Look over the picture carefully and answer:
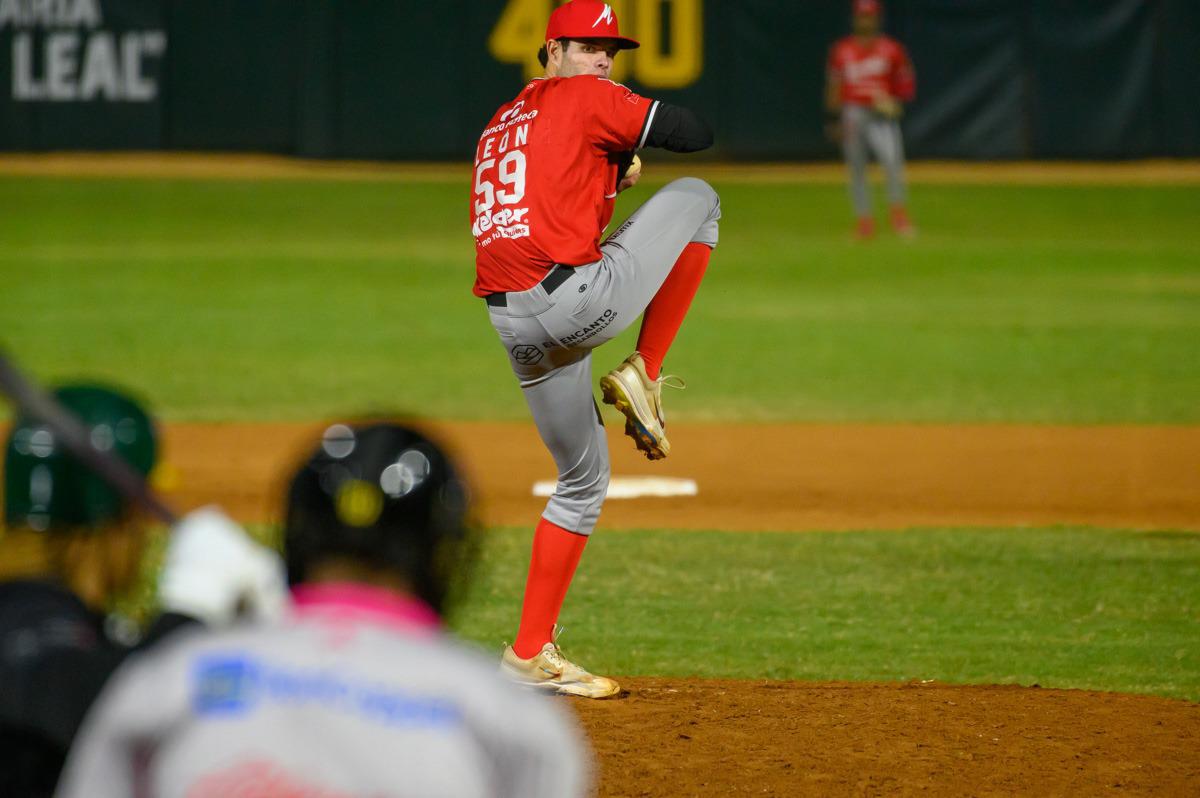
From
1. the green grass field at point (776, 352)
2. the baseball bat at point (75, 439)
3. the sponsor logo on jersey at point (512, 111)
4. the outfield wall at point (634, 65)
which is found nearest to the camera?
the baseball bat at point (75, 439)

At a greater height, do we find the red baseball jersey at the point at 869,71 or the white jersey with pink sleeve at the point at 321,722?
the white jersey with pink sleeve at the point at 321,722

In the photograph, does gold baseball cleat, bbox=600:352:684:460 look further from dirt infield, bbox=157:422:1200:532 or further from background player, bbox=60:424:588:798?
dirt infield, bbox=157:422:1200:532

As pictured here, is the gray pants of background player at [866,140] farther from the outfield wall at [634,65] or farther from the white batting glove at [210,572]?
the white batting glove at [210,572]

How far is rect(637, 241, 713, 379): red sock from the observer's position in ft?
16.5

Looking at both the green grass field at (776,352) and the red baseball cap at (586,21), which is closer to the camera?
the red baseball cap at (586,21)

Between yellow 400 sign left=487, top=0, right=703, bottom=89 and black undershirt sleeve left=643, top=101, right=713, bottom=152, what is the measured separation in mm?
19643

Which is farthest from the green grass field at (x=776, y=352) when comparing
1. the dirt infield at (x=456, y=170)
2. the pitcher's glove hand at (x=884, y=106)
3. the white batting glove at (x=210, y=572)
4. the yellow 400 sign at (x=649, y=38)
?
the white batting glove at (x=210, y=572)

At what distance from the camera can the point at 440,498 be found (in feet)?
6.81

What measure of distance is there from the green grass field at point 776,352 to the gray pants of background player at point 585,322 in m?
1.05

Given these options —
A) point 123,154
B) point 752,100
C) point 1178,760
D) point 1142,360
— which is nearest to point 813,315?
point 1142,360

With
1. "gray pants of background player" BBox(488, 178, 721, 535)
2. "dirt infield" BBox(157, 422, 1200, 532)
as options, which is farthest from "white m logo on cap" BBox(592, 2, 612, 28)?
"dirt infield" BBox(157, 422, 1200, 532)

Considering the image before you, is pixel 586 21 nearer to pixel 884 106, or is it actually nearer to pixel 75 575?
pixel 75 575

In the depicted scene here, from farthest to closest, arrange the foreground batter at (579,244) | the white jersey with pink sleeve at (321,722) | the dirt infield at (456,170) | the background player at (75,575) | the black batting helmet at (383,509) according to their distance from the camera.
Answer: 1. the dirt infield at (456,170)
2. the foreground batter at (579,244)
3. the background player at (75,575)
4. the black batting helmet at (383,509)
5. the white jersey with pink sleeve at (321,722)

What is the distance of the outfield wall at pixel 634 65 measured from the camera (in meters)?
23.8
